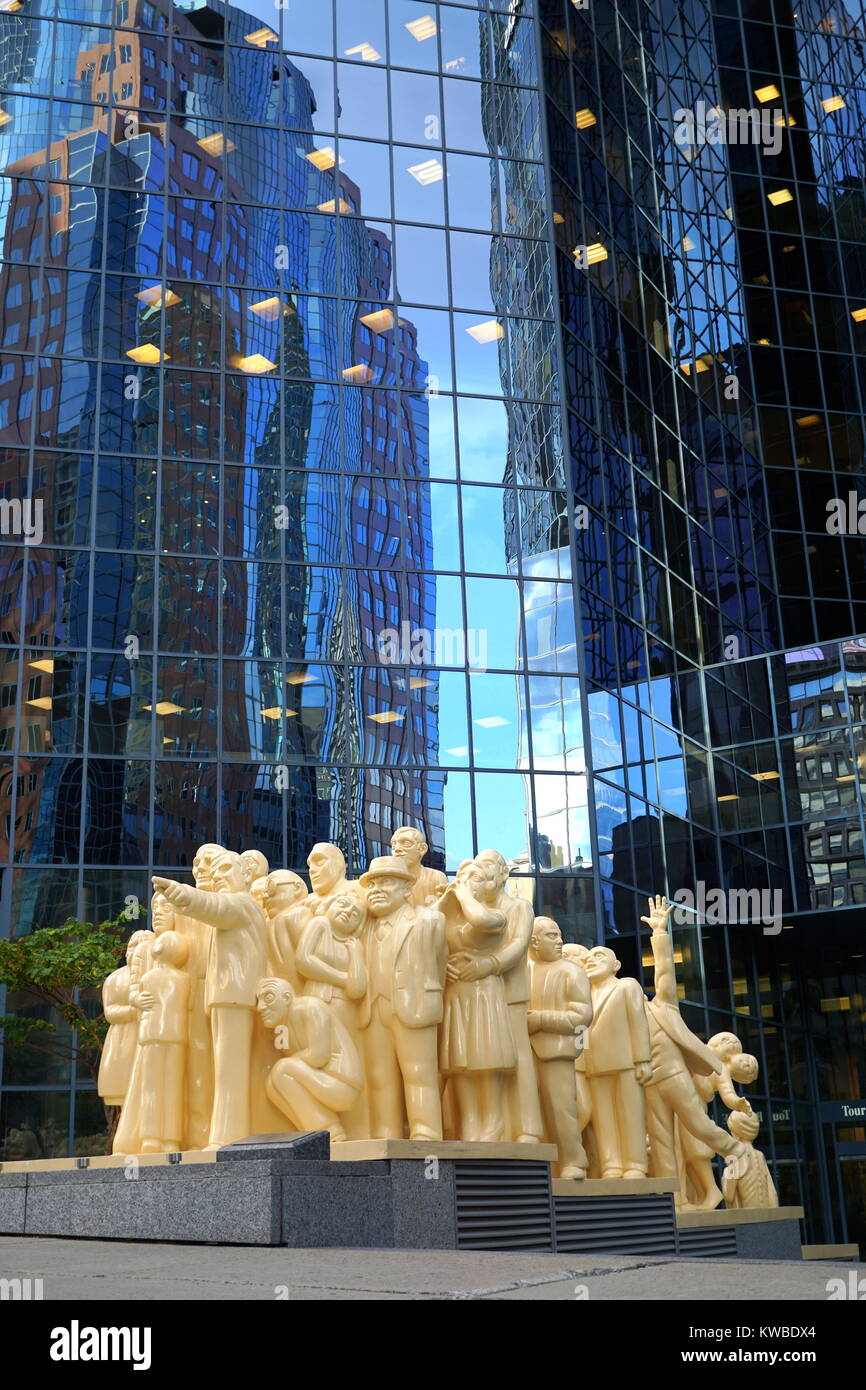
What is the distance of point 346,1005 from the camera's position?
12117 mm

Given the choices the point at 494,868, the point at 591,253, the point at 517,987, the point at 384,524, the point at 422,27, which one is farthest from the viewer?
the point at 591,253

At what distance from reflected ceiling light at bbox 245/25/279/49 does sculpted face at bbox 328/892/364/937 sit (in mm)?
27634

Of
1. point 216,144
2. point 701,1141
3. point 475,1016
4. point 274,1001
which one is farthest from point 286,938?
point 216,144

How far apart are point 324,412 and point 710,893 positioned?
14443 millimetres

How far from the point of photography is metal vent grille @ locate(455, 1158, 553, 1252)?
1050 cm

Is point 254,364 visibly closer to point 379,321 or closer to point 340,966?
point 379,321

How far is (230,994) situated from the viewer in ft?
39.9

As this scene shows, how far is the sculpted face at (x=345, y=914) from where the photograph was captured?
12188 millimetres

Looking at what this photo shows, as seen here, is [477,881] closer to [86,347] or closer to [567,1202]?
[567,1202]

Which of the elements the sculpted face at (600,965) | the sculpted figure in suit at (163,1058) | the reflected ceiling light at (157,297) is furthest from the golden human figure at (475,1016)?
the reflected ceiling light at (157,297)

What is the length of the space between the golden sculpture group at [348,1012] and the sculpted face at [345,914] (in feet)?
0.06

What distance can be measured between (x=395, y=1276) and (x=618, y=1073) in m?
8.87

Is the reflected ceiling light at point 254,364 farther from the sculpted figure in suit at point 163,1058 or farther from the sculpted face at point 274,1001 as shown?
the sculpted face at point 274,1001

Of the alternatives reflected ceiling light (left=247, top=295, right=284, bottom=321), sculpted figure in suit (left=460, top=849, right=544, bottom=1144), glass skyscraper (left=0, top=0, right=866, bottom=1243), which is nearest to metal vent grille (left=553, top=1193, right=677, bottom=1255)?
sculpted figure in suit (left=460, top=849, right=544, bottom=1144)
